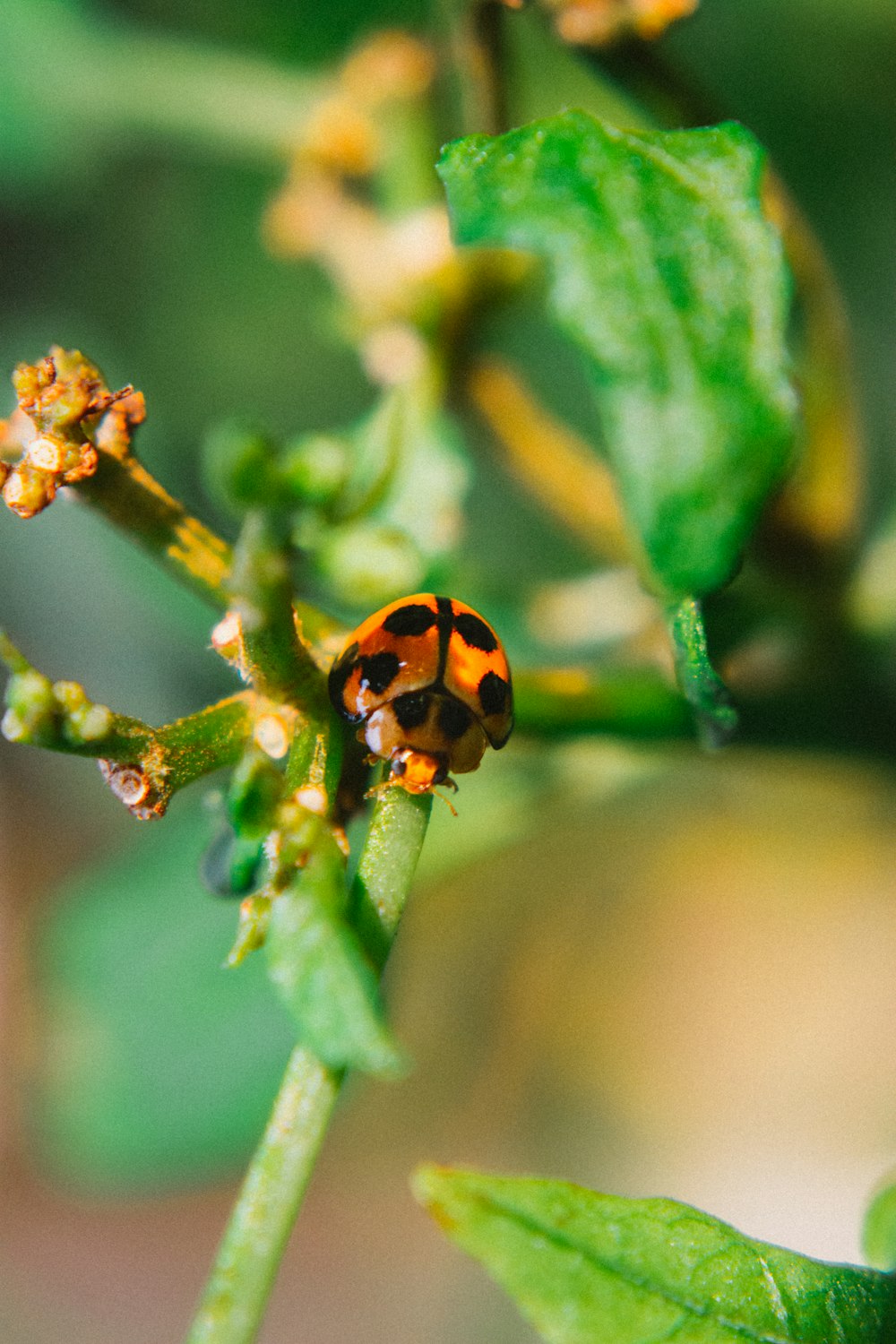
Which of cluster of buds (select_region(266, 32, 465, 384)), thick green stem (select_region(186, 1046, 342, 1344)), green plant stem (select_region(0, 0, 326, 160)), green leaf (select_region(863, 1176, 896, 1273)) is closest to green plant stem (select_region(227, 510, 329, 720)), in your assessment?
thick green stem (select_region(186, 1046, 342, 1344))

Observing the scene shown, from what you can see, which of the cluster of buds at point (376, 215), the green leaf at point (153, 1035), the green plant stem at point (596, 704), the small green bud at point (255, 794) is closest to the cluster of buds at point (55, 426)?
the small green bud at point (255, 794)

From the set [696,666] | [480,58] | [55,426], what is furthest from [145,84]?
[696,666]

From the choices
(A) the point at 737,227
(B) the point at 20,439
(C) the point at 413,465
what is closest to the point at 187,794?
(C) the point at 413,465

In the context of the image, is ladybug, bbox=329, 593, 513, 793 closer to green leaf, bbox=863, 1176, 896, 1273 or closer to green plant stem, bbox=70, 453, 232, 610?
green plant stem, bbox=70, 453, 232, 610

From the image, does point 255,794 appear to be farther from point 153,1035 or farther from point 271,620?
point 153,1035

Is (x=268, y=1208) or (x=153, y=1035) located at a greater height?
(x=153, y=1035)
